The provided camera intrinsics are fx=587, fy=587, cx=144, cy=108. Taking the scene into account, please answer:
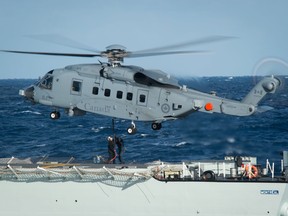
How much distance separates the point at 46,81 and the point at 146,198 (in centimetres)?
951

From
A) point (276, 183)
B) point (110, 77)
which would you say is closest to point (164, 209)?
point (276, 183)

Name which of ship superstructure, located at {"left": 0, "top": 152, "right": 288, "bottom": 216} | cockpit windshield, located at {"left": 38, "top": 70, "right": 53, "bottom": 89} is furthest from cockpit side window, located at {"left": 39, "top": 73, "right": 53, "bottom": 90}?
ship superstructure, located at {"left": 0, "top": 152, "right": 288, "bottom": 216}

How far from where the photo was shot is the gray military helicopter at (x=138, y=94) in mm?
29453

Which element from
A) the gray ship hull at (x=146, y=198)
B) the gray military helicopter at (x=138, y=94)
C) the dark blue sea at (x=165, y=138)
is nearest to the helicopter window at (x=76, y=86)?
the gray military helicopter at (x=138, y=94)

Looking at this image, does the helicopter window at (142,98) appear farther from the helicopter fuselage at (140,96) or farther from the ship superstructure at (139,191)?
the ship superstructure at (139,191)

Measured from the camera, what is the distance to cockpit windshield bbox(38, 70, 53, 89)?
3259 cm

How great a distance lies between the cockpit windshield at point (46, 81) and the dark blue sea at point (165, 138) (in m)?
5.79

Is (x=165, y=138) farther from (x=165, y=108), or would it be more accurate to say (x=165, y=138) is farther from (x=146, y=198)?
(x=146, y=198)

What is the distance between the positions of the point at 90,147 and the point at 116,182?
23649 millimetres

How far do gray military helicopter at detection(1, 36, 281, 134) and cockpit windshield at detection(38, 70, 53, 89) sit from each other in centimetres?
165

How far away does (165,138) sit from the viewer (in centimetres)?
5766

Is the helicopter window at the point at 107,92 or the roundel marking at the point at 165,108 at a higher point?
the helicopter window at the point at 107,92

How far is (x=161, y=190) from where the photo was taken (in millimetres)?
27609

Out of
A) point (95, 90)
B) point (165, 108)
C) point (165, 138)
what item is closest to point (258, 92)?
point (165, 108)
